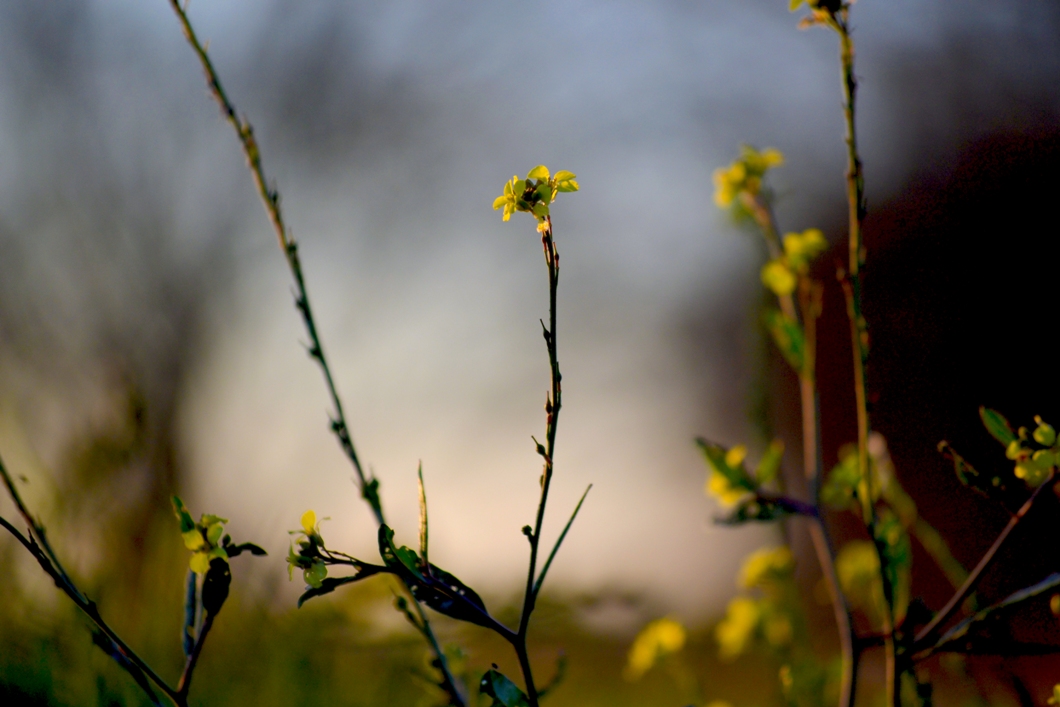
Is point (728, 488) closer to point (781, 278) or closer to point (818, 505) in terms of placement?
point (818, 505)

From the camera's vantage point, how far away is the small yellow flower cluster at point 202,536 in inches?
14.6

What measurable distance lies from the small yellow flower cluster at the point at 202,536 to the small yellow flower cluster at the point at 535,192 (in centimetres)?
26

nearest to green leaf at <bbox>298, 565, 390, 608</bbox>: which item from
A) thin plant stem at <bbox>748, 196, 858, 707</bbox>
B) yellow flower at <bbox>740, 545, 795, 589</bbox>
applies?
thin plant stem at <bbox>748, 196, 858, 707</bbox>

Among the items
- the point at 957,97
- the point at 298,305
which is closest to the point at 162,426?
the point at 298,305

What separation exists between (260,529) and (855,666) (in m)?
1.18

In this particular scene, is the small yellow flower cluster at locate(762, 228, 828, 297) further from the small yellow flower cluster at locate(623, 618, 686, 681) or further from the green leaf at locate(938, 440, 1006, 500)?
the small yellow flower cluster at locate(623, 618, 686, 681)

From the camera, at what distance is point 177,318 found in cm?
321

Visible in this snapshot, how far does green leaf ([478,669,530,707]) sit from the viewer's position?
13.4 inches

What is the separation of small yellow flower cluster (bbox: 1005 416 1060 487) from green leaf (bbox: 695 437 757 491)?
0.21 m

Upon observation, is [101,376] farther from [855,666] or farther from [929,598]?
[929,598]

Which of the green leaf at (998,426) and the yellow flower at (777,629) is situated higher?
the green leaf at (998,426)

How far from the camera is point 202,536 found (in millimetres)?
379

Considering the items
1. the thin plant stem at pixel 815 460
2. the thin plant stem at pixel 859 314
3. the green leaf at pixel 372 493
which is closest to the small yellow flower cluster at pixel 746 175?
the thin plant stem at pixel 815 460

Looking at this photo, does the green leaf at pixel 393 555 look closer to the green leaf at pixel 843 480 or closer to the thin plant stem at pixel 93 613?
the thin plant stem at pixel 93 613
